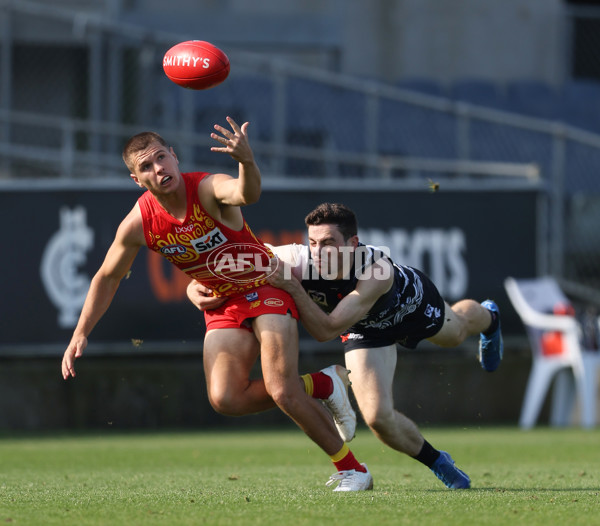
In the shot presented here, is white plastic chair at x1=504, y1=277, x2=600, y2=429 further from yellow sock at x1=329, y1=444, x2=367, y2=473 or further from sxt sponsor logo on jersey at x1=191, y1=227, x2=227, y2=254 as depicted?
sxt sponsor logo on jersey at x1=191, y1=227, x2=227, y2=254

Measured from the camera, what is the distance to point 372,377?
258 inches

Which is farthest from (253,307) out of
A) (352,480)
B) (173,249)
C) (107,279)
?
(352,480)

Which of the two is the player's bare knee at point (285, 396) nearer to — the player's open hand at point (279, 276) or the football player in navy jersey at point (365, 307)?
the football player in navy jersey at point (365, 307)

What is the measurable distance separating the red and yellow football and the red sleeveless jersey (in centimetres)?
71

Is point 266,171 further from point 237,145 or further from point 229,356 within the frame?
point 237,145

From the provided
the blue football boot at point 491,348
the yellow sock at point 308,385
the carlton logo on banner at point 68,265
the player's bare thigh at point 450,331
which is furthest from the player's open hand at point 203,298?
the carlton logo on banner at point 68,265

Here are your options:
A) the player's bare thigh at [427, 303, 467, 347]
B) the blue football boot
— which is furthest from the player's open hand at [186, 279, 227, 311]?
the blue football boot

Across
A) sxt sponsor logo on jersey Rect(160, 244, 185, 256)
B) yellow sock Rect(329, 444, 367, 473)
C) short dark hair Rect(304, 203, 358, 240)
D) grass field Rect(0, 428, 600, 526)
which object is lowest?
grass field Rect(0, 428, 600, 526)

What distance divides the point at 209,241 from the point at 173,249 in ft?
0.75

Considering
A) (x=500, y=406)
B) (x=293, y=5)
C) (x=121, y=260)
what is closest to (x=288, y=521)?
(x=121, y=260)

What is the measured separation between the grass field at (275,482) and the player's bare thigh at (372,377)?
50 centimetres

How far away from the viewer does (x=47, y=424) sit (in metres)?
12.5

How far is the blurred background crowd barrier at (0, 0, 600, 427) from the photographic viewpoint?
1222 centimetres

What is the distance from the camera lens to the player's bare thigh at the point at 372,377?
6434 millimetres
